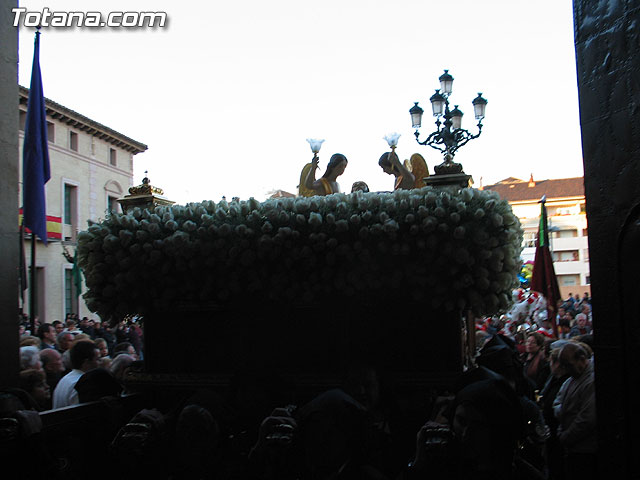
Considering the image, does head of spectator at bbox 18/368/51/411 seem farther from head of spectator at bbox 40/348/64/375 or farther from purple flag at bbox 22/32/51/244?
purple flag at bbox 22/32/51/244

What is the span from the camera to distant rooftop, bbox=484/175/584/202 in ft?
219

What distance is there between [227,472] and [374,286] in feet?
4.14

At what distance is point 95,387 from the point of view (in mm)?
4160

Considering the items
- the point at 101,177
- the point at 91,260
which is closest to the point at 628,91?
the point at 91,260

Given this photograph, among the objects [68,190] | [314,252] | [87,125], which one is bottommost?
[314,252]

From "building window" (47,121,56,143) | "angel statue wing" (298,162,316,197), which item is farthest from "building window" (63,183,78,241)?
"angel statue wing" (298,162,316,197)

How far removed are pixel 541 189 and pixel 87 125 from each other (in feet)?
160

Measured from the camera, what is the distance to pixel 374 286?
3752 mm

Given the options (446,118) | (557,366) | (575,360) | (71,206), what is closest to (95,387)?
(575,360)

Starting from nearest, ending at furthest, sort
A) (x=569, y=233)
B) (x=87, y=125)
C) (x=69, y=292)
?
1. (x=69, y=292)
2. (x=87, y=125)
3. (x=569, y=233)

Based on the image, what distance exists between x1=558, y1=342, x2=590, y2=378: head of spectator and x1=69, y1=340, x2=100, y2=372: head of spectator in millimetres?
3749

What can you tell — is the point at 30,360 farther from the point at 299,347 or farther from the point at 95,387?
the point at 299,347

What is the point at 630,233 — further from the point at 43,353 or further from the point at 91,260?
the point at 43,353

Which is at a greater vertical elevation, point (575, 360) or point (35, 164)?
point (35, 164)
